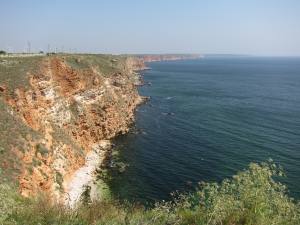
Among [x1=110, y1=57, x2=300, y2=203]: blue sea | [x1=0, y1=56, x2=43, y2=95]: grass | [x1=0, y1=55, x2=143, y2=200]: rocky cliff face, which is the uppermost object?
[x1=0, y1=56, x2=43, y2=95]: grass

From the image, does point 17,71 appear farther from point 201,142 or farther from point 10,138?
point 201,142

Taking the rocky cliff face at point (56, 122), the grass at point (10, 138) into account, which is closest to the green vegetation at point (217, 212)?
the rocky cliff face at point (56, 122)

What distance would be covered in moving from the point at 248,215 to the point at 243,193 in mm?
940

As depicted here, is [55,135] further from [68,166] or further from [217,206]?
[217,206]

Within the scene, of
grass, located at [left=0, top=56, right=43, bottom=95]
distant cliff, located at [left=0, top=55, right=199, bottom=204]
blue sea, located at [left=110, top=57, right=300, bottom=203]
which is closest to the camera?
distant cliff, located at [left=0, top=55, right=199, bottom=204]

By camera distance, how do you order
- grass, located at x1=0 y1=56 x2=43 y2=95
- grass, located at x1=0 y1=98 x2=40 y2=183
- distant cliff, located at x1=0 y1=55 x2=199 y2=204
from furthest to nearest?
grass, located at x1=0 y1=56 x2=43 y2=95
distant cliff, located at x1=0 y1=55 x2=199 y2=204
grass, located at x1=0 y1=98 x2=40 y2=183

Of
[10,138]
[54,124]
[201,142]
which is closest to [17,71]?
[54,124]

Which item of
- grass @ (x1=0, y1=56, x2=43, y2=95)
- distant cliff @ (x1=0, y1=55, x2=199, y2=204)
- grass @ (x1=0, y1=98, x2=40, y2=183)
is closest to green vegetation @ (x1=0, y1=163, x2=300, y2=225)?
grass @ (x1=0, y1=98, x2=40, y2=183)

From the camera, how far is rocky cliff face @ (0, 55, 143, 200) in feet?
140

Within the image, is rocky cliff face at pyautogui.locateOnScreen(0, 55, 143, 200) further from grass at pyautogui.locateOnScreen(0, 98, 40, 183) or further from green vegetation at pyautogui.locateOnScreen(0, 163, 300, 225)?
green vegetation at pyautogui.locateOnScreen(0, 163, 300, 225)

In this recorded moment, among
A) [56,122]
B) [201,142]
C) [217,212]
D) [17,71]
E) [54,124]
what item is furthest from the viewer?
[201,142]

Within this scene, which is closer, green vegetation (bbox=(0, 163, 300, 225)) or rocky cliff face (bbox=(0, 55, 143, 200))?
green vegetation (bbox=(0, 163, 300, 225))

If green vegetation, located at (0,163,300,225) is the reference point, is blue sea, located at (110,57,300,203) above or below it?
below

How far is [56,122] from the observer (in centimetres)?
5897
